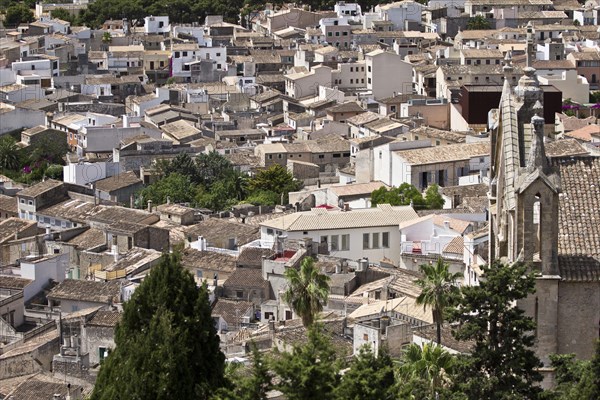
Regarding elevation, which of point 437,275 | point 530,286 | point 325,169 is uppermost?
point 530,286

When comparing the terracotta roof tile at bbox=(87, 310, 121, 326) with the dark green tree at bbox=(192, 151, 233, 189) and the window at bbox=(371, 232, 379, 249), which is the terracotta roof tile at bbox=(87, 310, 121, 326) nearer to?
the window at bbox=(371, 232, 379, 249)

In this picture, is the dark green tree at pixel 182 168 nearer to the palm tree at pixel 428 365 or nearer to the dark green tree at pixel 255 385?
the palm tree at pixel 428 365

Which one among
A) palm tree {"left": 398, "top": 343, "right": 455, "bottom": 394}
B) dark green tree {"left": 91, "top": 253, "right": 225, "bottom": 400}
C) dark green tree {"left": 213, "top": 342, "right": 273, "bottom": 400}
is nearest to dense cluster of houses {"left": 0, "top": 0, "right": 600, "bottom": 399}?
palm tree {"left": 398, "top": 343, "right": 455, "bottom": 394}

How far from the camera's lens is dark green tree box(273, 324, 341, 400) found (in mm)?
19250

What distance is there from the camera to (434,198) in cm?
6016

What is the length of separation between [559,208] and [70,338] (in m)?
22.7

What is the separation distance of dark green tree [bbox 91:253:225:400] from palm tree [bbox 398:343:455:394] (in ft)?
18.8

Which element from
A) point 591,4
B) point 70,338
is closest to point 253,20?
point 591,4

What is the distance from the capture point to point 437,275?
35906mm

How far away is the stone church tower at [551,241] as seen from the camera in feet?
68.9

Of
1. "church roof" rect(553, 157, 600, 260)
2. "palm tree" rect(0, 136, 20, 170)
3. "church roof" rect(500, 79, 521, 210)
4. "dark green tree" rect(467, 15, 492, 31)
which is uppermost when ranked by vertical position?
"church roof" rect(500, 79, 521, 210)

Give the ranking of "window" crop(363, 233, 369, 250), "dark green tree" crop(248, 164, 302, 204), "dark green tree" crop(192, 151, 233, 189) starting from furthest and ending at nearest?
"dark green tree" crop(192, 151, 233, 189) < "dark green tree" crop(248, 164, 302, 204) < "window" crop(363, 233, 369, 250)

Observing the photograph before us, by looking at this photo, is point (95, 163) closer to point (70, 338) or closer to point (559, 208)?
point (70, 338)

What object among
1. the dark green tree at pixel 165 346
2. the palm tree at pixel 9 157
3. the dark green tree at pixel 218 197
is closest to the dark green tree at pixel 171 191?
the dark green tree at pixel 218 197
